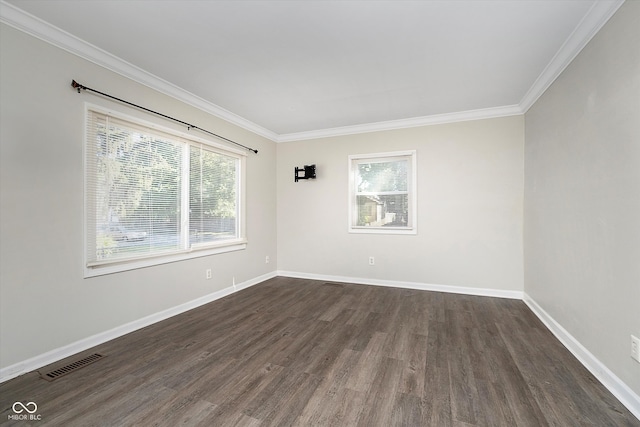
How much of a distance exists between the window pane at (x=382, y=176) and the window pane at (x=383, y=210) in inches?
5.4

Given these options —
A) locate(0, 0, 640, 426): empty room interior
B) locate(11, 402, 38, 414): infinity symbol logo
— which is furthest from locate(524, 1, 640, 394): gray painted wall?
locate(11, 402, 38, 414): infinity symbol logo

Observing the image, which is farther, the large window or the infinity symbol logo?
the large window

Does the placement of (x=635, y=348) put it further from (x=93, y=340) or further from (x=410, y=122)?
(x=93, y=340)

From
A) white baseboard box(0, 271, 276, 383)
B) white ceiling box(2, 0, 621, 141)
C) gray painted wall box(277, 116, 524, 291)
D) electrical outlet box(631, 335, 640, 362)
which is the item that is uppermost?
white ceiling box(2, 0, 621, 141)

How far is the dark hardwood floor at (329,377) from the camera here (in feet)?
5.32

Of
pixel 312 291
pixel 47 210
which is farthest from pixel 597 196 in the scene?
pixel 47 210

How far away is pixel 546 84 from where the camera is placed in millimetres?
2928

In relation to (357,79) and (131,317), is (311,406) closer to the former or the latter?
(131,317)

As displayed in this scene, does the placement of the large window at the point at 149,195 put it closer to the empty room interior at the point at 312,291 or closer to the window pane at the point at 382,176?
the empty room interior at the point at 312,291

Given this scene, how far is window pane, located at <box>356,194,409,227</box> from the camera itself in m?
4.40

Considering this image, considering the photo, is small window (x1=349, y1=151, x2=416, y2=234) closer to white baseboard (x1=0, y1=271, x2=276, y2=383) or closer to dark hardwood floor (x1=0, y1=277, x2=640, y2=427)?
dark hardwood floor (x1=0, y1=277, x2=640, y2=427)

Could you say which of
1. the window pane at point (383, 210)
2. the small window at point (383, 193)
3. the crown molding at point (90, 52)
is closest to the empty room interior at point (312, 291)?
the crown molding at point (90, 52)

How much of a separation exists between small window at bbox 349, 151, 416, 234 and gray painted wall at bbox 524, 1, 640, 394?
5.54 feet

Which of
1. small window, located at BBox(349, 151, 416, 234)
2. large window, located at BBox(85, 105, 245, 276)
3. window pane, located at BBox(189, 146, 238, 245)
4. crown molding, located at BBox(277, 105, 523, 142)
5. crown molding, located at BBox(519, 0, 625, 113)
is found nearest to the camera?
crown molding, located at BBox(519, 0, 625, 113)
